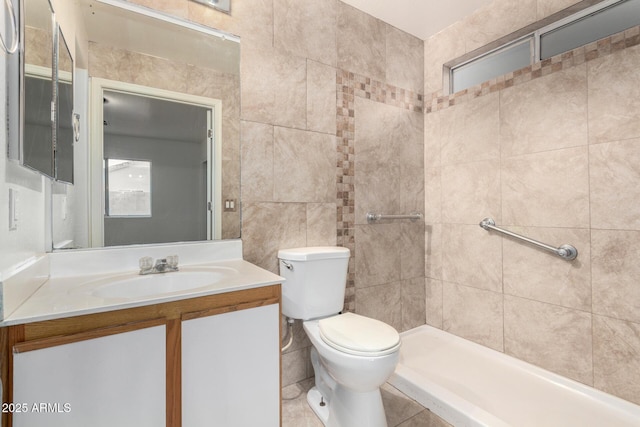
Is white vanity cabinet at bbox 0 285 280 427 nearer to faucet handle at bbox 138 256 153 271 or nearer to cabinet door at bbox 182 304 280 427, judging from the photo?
cabinet door at bbox 182 304 280 427

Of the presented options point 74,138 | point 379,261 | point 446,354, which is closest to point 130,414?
point 74,138

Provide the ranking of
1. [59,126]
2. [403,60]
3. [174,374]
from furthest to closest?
1. [403,60]
2. [59,126]
3. [174,374]

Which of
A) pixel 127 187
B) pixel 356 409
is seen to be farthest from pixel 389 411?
pixel 127 187

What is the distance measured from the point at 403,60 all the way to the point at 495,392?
7.26 ft

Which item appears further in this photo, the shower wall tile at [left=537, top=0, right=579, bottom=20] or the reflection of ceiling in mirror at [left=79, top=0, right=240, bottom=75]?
the shower wall tile at [left=537, top=0, right=579, bottom=20]

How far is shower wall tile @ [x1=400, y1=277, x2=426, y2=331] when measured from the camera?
2279 millimetres

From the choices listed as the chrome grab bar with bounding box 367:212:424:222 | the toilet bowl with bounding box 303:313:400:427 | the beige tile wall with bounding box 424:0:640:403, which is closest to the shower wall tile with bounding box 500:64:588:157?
the beige tile wall with bounding box 424:0:640:403

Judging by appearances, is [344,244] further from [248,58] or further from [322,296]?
[248,58]

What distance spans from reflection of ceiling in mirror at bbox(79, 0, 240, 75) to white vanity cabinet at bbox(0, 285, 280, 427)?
118 cm

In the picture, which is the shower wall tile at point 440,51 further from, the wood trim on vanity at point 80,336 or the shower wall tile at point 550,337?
the wood trim on vanity at point 80,336

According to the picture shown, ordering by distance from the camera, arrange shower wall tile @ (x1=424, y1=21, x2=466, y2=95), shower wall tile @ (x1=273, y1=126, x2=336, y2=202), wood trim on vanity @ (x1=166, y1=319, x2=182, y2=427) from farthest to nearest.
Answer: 1. shower wall tile @ (x1=424, y1=21, x2=466, y2=95)
2. shower wall tile @ (x1=273, y1=126, x2=336, y2=202)
3. wood trim on vanity @ (x1=166, y1=319, x2=182, y2=427)

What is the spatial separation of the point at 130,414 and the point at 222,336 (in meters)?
0.31

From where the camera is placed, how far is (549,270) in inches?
67.9

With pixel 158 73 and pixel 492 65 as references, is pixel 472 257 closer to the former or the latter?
pixel 492 65
